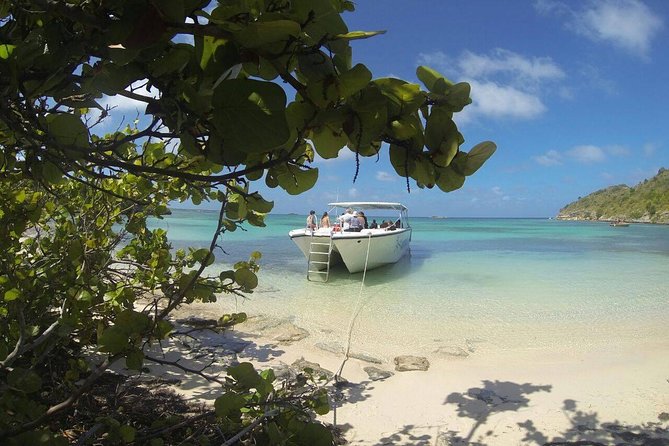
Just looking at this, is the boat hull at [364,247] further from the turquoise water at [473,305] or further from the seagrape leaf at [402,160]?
the seagrape leaf at [402,160]

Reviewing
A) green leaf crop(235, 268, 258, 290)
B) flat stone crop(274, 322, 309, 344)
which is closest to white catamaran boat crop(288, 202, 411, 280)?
flat stone crop(274, 322, 309, 344)

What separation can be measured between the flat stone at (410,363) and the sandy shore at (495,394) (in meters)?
0.10

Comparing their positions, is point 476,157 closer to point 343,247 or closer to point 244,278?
point 244,278

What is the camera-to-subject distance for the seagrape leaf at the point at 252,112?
591 mm

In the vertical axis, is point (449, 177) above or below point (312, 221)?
above

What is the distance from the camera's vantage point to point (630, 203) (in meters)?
78.4

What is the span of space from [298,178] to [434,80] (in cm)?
35

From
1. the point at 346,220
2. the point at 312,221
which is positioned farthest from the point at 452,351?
the point at 346,220

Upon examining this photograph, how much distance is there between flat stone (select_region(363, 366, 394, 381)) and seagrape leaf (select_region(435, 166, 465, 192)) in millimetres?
4364

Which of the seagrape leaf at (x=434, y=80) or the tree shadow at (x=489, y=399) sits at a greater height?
the seagrape leaf at (x=434, y=80)

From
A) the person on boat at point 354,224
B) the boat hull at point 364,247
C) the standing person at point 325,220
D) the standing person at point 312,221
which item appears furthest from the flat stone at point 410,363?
the standing person at point 325,220

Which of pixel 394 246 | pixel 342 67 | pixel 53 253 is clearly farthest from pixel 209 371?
pixel 394 246

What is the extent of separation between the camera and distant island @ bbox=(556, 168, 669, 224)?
219ft

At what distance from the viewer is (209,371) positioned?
4.62 metres
